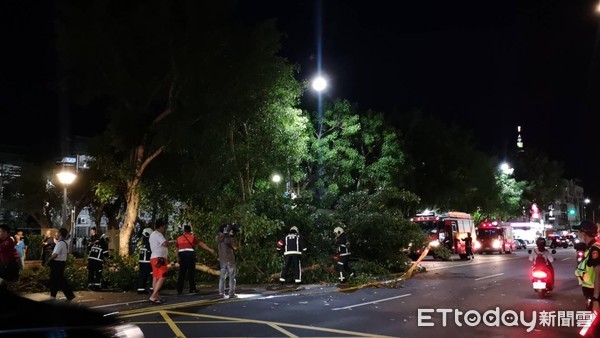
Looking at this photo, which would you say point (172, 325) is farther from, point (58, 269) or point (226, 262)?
point (58, 269)

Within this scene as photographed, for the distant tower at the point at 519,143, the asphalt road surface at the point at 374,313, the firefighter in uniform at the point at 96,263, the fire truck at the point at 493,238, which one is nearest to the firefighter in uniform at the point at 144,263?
the asphalt road surface at the point at 374,313

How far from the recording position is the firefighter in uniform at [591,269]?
6.39 m

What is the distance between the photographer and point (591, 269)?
7.08 meters

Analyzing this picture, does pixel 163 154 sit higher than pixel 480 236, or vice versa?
pixel 163 154

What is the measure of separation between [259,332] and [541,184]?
8510 cm

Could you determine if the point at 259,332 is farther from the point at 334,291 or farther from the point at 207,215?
the point at 207,215

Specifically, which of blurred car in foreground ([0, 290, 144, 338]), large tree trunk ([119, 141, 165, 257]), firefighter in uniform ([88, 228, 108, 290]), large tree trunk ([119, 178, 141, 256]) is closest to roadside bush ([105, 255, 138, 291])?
firefighter in uniform ([88, 228, 108, 290])

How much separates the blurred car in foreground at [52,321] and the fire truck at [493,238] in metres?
40.9

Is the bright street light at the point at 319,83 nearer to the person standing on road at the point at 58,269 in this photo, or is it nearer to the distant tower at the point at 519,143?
the person standing on road at the point at 58,269

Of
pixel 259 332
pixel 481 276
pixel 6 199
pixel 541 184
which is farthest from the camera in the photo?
pixel 541 184

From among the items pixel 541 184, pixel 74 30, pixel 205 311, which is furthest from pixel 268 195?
pixel 541 184

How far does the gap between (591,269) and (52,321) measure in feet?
20.2

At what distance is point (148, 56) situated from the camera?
21.1 m

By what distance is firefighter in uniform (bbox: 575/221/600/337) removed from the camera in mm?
6394
